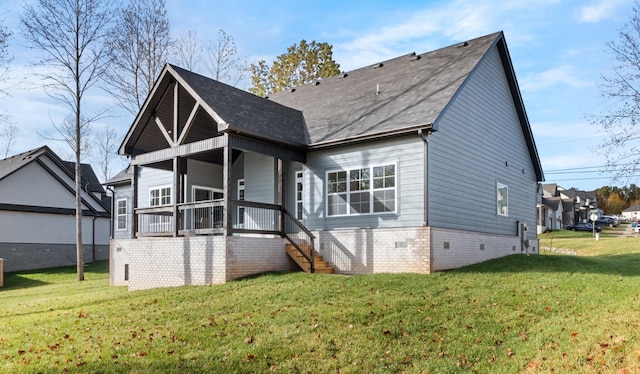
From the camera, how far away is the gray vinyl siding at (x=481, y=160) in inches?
563

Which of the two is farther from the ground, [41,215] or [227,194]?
[227,194]

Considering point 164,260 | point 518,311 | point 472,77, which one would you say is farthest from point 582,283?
point 164,260

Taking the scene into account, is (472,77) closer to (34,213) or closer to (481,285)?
(481,285)

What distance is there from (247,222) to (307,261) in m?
3.64

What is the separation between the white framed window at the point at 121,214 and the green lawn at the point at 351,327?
12.9 metres

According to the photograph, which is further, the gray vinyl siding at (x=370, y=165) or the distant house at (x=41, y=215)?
the distant house at (x=41, y=215)

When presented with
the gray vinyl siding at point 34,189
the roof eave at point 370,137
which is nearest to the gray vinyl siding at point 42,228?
the gray vinyl siding at point 34,189

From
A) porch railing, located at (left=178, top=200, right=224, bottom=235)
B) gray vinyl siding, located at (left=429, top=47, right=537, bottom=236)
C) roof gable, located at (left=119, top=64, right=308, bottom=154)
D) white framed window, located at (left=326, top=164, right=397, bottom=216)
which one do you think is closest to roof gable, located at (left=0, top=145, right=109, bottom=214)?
roof gable, located at (left=119, top=64, right=308, bottom=154)

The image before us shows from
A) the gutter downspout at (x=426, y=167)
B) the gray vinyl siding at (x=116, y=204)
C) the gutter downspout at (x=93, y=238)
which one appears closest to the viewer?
the gutter downspout at (x=426, y=167)

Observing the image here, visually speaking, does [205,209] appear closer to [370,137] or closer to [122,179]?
[370,137]

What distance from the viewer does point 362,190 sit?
14742 mm

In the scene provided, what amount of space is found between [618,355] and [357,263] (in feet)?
27.3

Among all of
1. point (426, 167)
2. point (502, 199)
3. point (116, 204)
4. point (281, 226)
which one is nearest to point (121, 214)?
point (116, 204)

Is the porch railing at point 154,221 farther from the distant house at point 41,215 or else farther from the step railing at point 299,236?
the distant house at point 41,215
